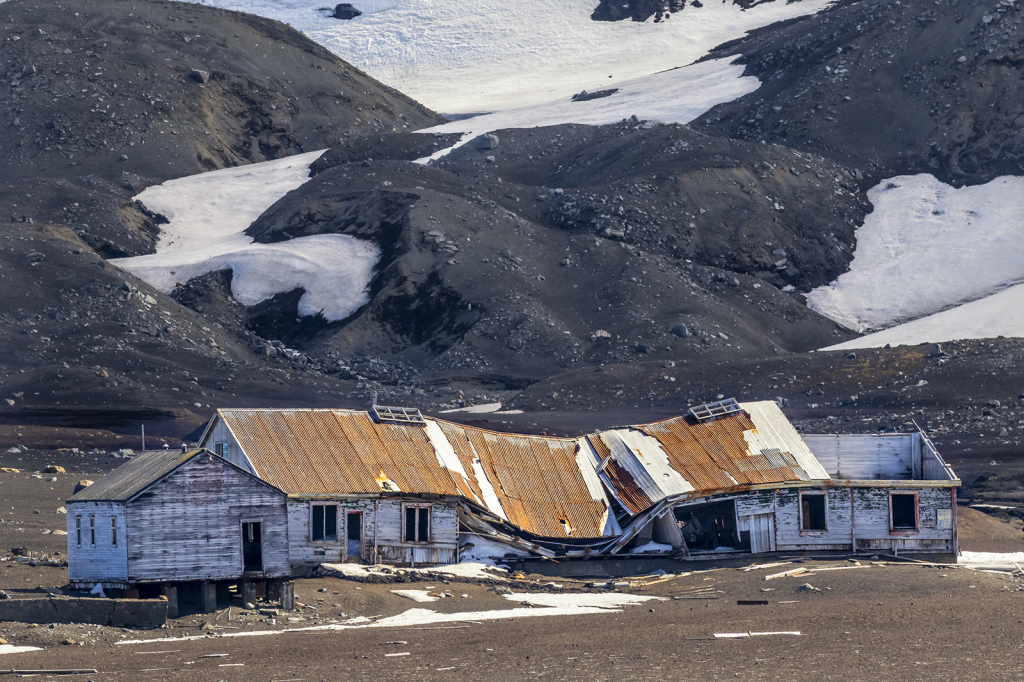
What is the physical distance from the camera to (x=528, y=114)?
93125 mm

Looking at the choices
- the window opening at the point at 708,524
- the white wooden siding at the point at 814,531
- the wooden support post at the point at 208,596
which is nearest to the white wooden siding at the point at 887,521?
the white wooden siding at the point at 814,531

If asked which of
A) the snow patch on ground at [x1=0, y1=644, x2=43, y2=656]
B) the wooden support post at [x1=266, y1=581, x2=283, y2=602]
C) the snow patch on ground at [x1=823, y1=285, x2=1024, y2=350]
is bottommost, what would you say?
the snow patch on ground at [x1=0, y1=644, x2=43, y2=656]

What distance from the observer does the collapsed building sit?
97.2 feet

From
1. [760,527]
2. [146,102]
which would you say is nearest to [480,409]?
[760,527]

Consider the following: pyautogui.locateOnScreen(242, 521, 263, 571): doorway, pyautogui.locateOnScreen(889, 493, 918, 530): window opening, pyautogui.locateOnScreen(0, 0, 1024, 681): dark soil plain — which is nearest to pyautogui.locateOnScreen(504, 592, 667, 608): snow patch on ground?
pyautogui.locateOnScreen(0, 0, 1024, 681): dark soil plain

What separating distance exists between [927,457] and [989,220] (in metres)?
42.5

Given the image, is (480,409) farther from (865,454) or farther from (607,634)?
(607,634)

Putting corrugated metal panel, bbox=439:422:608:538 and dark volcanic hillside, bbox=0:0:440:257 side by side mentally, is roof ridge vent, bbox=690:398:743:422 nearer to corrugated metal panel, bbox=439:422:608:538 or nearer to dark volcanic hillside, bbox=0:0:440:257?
corrugated metal panel, bbox=439:422:608:538

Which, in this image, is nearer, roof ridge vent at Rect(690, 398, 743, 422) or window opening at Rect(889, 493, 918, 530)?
window opening at Rect(889, 493, 918, 530)

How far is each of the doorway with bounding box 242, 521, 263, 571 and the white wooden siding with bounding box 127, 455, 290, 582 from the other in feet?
0.46

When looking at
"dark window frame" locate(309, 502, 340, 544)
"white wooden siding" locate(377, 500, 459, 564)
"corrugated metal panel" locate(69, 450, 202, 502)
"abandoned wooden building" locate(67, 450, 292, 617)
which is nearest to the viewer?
"abandoned wooden building" locate(67, 450, 292, 617)

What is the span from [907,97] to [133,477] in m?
65.8

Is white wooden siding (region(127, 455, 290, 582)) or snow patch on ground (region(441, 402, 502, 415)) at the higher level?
snow patch on ground (region(441, 402, 502, 415))

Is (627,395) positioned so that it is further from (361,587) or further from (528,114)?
(528,114)
